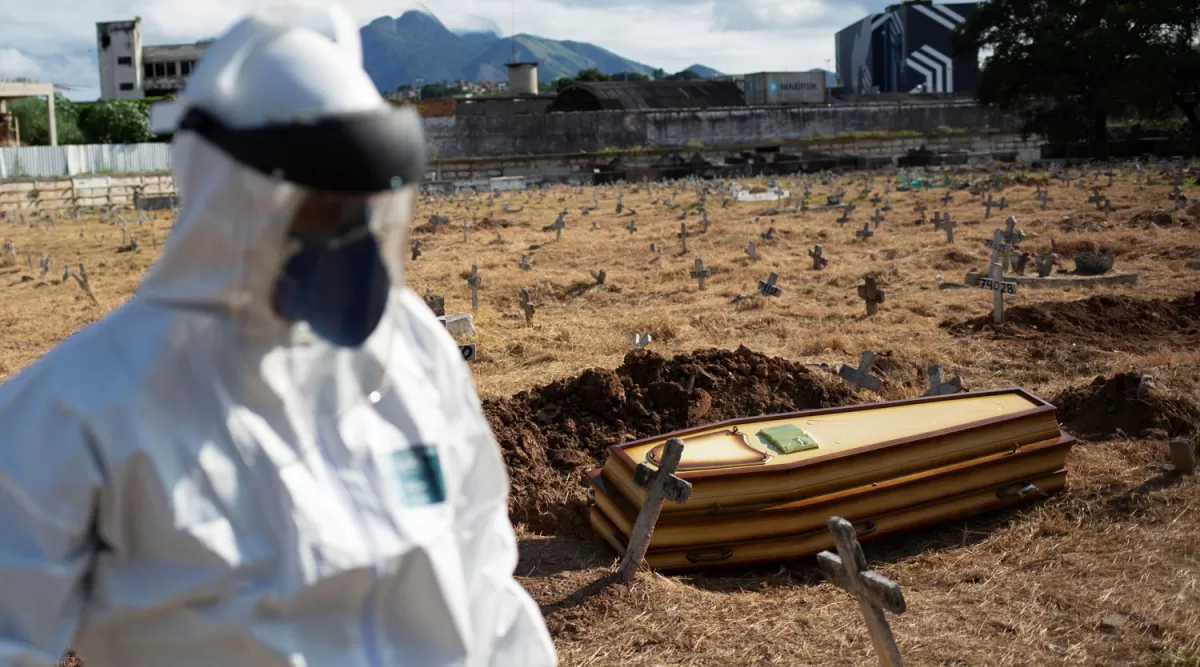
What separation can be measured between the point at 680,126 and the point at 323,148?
153 feet

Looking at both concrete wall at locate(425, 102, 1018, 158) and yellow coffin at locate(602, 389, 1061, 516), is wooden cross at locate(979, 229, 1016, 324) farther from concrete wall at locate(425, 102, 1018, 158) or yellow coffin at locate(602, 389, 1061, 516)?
concrete wall at locate(425, 102, 1018, 158)

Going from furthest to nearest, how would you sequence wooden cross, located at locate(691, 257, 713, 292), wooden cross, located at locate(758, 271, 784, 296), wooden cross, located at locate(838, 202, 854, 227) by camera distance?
wooden cross, located at locate(838, 202, 854, 227) → wooden cross, located at locate(691, 257, 713, 292) → wooden cross, located at locate(758, 271, 784, 296)

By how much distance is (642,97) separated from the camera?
5166cm

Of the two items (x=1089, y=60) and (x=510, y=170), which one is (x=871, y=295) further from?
(x=510, y=170)

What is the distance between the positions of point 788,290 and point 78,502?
39.8 ft

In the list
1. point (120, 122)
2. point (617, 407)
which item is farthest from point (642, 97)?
point (617, 407)

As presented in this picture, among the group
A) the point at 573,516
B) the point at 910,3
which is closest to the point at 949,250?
the point at 573,516

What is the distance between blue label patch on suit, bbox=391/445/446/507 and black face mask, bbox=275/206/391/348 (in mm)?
207

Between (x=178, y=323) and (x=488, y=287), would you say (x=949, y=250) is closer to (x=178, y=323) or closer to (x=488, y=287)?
(x=488, y=287)

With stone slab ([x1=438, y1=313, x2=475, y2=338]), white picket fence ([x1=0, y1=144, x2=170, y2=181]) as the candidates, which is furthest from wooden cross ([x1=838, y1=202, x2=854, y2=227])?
white picket fence ([x1=0, y1=144, x2=170, y2=181])

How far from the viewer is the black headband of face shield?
1395 mm

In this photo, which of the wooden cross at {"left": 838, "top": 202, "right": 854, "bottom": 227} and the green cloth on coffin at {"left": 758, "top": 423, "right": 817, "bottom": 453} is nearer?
the green cloth on coffin at {"left": 758, "top": 423, "right": 817, "bottom": 453}

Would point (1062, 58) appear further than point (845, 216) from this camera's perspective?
Yes

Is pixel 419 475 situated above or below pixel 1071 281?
above
